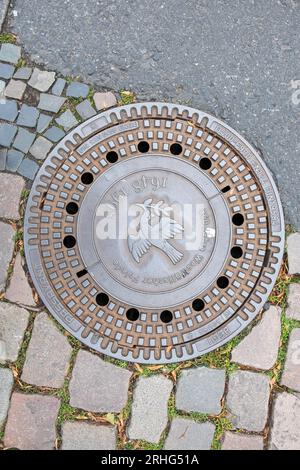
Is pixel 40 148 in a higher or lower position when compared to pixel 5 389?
higher

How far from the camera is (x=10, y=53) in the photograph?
8.63 feet

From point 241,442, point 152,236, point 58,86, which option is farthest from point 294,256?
point 58,86

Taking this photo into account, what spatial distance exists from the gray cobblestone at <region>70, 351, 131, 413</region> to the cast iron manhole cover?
79 millimetres

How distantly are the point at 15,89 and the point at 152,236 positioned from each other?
0.92m

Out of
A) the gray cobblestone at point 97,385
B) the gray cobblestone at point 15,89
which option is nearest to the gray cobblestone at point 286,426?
the gray cobblestone at point 97,385

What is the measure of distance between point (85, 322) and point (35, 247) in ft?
1.32

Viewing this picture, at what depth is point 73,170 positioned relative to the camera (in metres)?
2.59

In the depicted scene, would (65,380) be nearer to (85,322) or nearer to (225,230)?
(85,322)

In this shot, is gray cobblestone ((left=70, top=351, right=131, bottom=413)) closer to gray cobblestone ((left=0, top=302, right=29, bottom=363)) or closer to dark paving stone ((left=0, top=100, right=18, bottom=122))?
gray cobblestone ((left=0, top=302, right=29, bottom=363))

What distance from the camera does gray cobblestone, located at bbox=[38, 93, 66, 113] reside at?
8.58 ft

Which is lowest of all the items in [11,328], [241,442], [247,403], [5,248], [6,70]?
[241,442]

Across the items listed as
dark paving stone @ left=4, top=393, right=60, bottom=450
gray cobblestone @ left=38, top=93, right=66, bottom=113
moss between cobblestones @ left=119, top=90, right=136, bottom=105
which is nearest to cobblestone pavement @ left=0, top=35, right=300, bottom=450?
dark paving stone @ left=4, top=393, right=60, bottom=450

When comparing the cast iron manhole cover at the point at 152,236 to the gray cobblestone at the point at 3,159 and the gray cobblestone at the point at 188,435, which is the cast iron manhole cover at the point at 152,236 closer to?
the gray cobblestone at the point at 3,159

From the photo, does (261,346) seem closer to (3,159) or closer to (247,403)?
(247,403)
